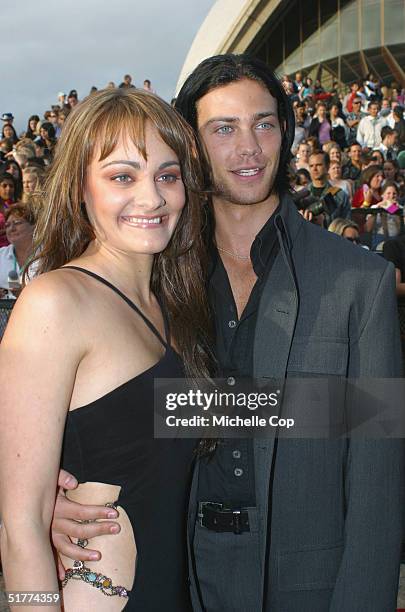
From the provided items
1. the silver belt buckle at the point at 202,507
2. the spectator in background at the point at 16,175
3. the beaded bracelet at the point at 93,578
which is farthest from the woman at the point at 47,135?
the beaded bracelet at the point at 93,578

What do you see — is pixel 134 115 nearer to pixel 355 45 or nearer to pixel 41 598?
pixel 41 598

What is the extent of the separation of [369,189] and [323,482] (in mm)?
7388

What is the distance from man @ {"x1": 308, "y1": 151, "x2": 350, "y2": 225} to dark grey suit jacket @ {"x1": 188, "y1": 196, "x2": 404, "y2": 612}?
5.46 metres

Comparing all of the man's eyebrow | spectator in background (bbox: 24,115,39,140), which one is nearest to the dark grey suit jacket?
the man's eyebrow

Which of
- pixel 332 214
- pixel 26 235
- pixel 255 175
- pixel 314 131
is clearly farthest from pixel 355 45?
pixel 255 175

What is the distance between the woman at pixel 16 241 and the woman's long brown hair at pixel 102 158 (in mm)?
3473

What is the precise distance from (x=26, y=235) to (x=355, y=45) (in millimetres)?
29057

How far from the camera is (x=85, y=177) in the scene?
1948 millimetres

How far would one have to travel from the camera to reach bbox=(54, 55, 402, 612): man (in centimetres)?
217

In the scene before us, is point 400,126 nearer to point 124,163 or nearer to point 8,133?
point 8,133

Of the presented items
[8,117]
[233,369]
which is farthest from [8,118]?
[233,369]

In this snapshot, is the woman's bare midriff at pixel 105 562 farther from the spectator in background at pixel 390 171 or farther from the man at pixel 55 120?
the man at pixel 55 120

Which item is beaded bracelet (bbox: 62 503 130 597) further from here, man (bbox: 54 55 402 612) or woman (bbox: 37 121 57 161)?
woman (bbox: 37 121 57 161)

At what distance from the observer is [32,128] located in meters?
15.9
